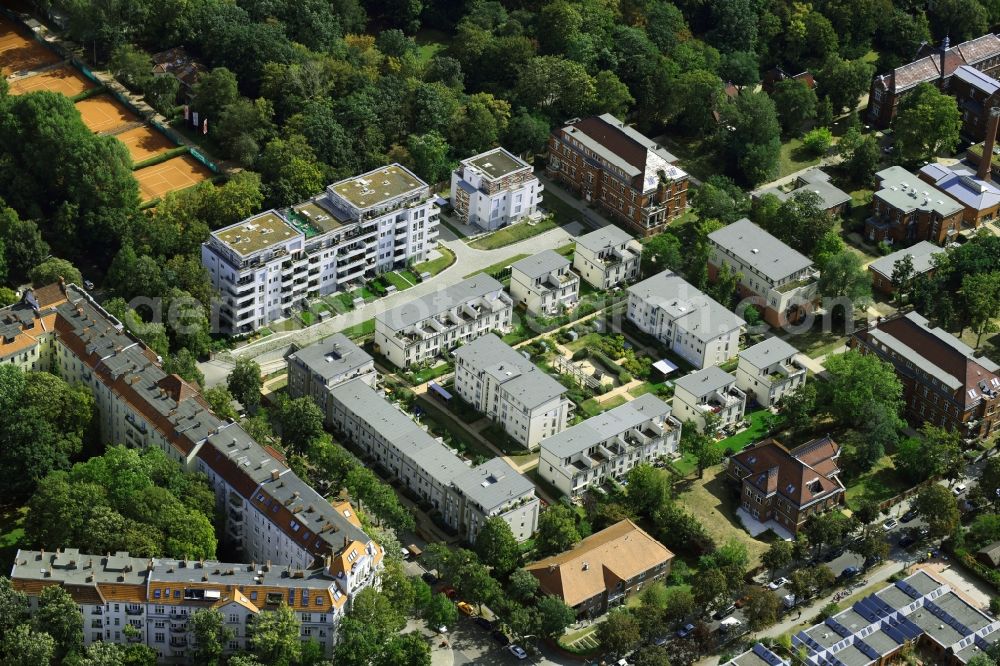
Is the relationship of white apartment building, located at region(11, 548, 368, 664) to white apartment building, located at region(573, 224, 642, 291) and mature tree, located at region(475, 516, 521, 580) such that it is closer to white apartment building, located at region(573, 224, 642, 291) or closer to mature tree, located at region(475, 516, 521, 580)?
mature tree, located at region(475, 516, 521, 580)

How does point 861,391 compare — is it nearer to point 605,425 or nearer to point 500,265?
point 605,425

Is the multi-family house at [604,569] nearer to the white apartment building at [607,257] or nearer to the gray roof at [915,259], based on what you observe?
the white apartment building at [607,257]

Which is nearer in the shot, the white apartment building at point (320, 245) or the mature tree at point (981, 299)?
the white apartment building at point (320, 245)

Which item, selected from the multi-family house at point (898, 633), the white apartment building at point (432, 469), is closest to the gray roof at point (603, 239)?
the white apartment building at point (432, 469)

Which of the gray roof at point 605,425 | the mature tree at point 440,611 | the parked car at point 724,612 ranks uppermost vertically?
the gray roof at point 605,425

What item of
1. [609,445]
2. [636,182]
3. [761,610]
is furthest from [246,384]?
[636,182]

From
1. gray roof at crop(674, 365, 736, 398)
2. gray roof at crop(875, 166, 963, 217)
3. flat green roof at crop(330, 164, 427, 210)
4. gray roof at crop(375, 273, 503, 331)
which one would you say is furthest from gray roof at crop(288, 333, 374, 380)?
gray roof at crop(875, 166, 963, 217)

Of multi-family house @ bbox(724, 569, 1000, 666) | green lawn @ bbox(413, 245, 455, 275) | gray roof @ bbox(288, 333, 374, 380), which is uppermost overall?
gray roof @ bbox(288, 333, 374, 380)
